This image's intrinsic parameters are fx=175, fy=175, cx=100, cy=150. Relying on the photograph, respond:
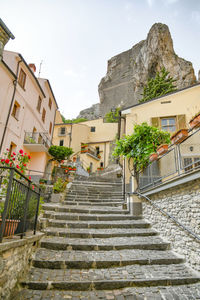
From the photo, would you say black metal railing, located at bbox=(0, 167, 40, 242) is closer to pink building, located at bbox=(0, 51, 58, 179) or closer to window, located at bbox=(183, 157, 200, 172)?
window, located at bbox=(183, 157, 200, 172)

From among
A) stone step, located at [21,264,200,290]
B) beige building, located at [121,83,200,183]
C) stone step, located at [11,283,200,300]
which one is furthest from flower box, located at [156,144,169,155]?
beige building, located at [121,83,200,183]

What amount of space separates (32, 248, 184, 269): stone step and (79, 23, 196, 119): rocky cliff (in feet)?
73.3

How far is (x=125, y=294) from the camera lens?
2.89 meters

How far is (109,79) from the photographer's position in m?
38.7

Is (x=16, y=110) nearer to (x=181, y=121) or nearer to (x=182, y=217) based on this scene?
(x=181, y=121)

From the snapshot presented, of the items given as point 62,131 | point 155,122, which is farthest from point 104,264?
point 62,131

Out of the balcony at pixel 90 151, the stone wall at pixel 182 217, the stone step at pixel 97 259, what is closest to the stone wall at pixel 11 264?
the stone step at pixel 97 259

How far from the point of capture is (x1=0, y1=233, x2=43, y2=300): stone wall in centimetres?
238

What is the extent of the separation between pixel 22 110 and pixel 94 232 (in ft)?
36.2

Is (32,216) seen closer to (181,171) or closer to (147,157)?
(181,171)

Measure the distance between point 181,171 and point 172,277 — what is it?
2394mm

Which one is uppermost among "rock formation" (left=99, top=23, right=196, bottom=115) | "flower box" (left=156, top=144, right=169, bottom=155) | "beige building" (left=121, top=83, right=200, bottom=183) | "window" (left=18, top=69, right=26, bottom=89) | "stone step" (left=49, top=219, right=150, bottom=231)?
"rock formation" (left=99, top=23, right=196, bottom=115)

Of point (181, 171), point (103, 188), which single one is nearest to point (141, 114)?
point (103, 188)

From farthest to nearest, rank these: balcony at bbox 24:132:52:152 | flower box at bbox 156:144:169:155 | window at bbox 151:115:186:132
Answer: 1. balcony at bbox 24:132:52:152
2. window at bbox 151:115:186:132
3. flower box at bbox 156:144:169:155
